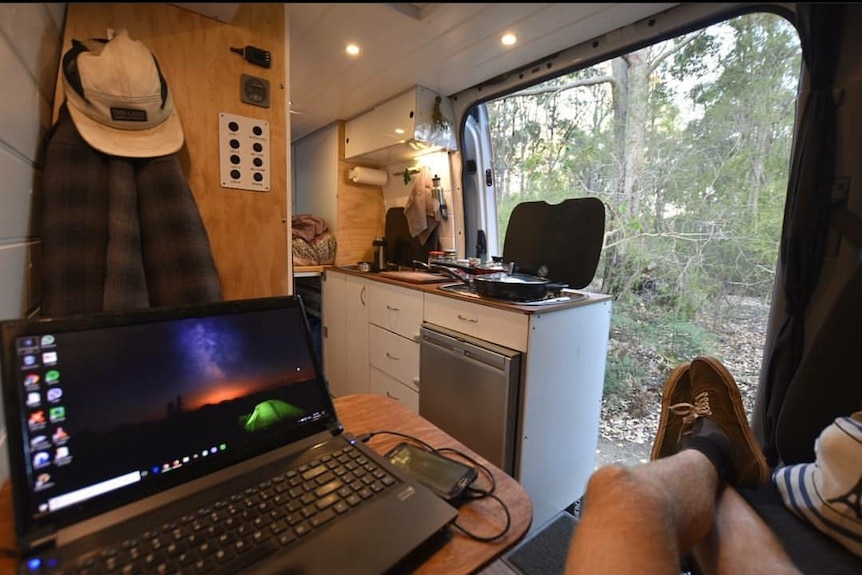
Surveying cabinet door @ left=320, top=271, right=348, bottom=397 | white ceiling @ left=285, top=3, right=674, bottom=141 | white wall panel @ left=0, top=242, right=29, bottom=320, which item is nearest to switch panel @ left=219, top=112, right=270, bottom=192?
white ceiling @ left=285, top=3, right=674, bottom=141

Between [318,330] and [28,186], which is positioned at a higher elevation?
[28,186]

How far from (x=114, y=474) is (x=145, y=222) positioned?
0.67 metres

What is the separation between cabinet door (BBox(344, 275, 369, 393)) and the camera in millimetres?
2156

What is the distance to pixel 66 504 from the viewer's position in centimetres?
41

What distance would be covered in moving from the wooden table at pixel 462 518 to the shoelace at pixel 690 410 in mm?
617

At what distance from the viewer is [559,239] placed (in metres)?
1.63

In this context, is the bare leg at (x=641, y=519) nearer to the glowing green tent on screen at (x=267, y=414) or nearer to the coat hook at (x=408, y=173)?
the glowing green tent on screen at (x=267, y=414)

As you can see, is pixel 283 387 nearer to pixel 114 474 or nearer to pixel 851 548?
pixel 114 474

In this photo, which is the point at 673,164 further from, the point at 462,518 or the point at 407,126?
the point at 462,518

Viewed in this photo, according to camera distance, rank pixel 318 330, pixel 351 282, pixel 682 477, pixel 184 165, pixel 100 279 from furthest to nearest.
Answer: pixel 318 330 < pixel 351 282 < pixel 184 165 < pixel 100 279 < pixel 682 477

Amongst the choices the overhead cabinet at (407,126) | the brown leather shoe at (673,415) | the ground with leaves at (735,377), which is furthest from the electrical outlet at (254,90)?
the ground with leaves at (735,377)

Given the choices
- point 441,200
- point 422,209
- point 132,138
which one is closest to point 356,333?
point 422,209

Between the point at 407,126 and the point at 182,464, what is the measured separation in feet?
5.94

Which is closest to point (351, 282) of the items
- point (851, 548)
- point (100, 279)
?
point (100, 279)
